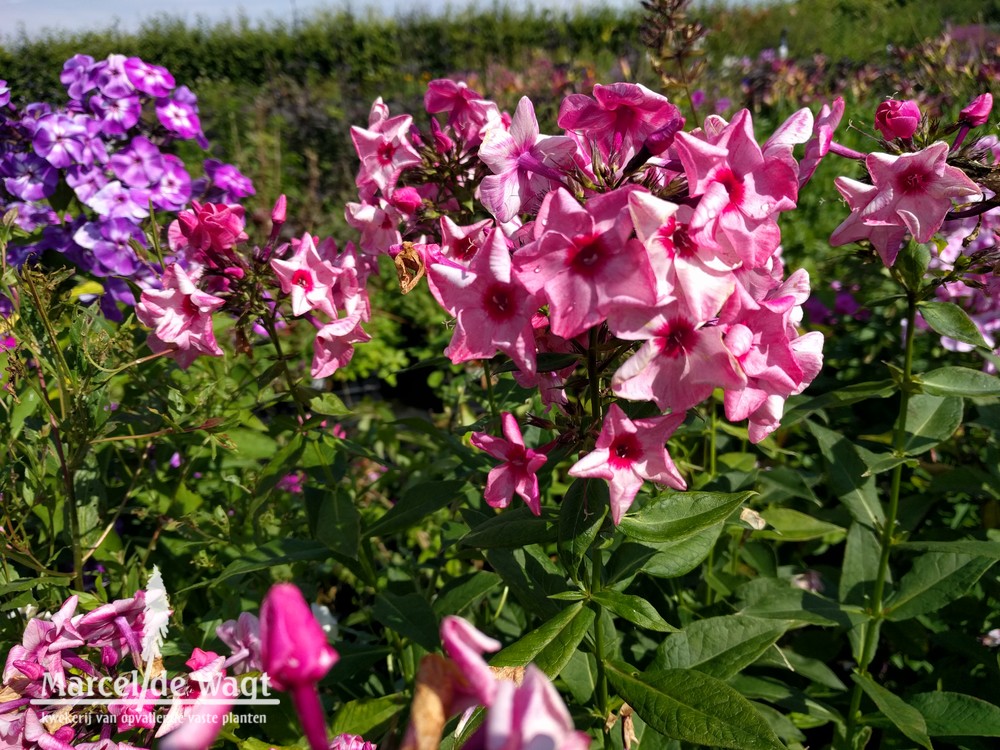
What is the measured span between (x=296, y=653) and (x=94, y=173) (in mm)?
2257

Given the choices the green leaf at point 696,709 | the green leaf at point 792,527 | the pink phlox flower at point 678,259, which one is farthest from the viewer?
the green leaf at point 792,527

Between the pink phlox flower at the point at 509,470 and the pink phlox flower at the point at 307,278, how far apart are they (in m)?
0.55

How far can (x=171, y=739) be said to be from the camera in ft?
1.73

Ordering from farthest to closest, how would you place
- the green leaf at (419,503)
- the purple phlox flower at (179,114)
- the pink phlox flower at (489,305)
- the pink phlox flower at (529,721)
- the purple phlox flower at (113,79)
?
the purple phlox flower at (179,114) → the purple phlox flower at (113,79) → the green leaf at (419,503) → the pink phlox flower at (489,305) → the pink phlox flower at (529,721)

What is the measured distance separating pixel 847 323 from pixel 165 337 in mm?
3045

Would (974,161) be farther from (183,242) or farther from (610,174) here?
(183,242)

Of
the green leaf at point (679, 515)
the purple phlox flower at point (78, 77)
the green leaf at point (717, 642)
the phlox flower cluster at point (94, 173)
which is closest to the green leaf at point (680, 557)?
the green leaf at point (679, 515)

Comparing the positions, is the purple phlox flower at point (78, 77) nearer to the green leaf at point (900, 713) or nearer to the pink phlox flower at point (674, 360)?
the pink phlox flower at point (674, 360)

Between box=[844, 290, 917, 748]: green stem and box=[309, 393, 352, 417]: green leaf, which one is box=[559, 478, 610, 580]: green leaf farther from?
box=[844, 290, 917, 748]: green stem

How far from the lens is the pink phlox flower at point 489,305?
3.52 feet

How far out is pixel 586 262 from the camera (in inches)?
40.9

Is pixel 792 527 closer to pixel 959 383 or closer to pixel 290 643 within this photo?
pixel 959 383

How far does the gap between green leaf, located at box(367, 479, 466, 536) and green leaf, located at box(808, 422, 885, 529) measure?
933 millimetres

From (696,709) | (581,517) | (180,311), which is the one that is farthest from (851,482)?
(180,311)
